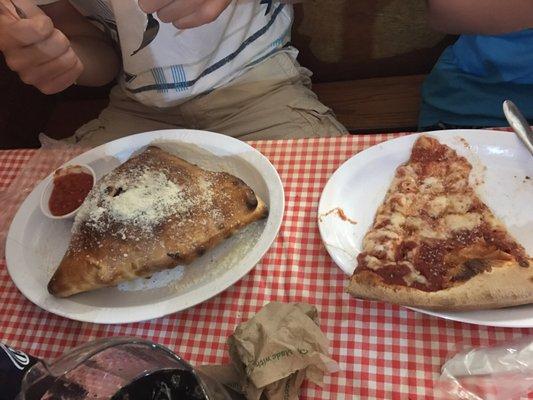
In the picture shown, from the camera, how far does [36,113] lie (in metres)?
2.58

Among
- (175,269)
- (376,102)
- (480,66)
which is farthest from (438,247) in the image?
(376,102)

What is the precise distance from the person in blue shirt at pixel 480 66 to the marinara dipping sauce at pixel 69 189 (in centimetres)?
96

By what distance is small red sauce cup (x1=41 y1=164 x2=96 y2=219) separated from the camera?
1201 millimetres

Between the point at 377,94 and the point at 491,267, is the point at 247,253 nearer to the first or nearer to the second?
the point at 491,267

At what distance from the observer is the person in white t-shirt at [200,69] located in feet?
4.93

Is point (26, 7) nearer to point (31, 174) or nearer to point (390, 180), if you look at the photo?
point (31, 174)

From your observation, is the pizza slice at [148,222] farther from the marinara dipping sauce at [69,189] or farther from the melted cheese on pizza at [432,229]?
the melted cheese on pizza at [432,229]

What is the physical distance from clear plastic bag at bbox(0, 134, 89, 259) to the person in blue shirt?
3.42ft

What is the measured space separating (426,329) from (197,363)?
1.35 feet

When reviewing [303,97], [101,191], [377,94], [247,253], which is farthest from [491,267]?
[377,94]

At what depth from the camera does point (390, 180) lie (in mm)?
1125

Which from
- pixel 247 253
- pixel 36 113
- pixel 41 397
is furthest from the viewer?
pixel 36 113

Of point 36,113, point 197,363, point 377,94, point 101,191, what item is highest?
point 101,191

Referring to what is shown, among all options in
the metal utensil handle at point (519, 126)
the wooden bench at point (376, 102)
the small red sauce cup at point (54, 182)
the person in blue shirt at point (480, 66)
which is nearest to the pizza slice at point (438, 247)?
the metal utensil handle at point (519, 126)
